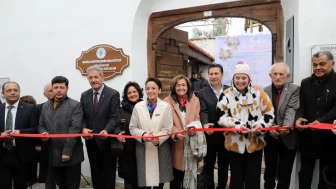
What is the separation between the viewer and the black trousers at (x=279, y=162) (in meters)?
3.33

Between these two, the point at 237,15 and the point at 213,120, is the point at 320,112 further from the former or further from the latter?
the point at 237,15

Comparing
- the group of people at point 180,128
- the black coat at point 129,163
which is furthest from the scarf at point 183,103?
the black coat at point 129,163

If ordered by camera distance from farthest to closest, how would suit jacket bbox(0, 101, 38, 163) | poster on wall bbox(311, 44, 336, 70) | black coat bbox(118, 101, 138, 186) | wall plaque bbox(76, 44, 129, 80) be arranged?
wall plaque bbox(76, 44, 129, 80) → poster on wall bbox(311, 44, 336, 70) → suit jacket bbox(0, 101, 38, 163) → black coat bbox(118, 101, 138, 186)

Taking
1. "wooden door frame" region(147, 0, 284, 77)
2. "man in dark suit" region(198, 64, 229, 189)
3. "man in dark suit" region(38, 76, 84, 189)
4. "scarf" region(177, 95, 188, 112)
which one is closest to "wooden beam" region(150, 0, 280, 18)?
"wooden door frame" region(147, 0, 284, 77)

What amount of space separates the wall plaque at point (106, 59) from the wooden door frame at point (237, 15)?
638 mm

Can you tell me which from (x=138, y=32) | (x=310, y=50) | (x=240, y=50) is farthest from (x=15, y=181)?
(x=240, y=50)

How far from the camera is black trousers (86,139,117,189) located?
3.59 meters

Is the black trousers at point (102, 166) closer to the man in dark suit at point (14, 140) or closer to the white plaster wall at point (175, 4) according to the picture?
the man in dark suit at point (14, 140)

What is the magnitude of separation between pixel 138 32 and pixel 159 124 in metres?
2.30

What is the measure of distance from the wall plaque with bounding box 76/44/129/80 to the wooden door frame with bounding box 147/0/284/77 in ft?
2.09

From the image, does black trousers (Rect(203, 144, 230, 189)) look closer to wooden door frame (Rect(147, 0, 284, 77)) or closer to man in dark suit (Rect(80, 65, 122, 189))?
man in dark suit (Rect(80, 65, 122, 189))

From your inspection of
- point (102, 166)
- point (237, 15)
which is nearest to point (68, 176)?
point (102, 166)

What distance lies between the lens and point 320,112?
313 centimetres

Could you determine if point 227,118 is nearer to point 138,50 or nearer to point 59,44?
point 138,50
